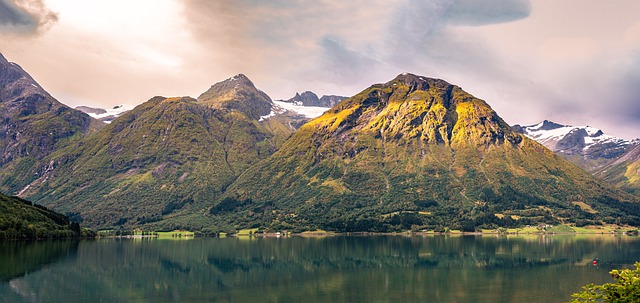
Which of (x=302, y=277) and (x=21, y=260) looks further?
(x=21, y=260)

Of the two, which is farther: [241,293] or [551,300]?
[241,293]

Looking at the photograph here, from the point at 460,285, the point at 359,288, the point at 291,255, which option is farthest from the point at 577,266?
the point at 291,255

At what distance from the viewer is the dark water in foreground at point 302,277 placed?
8200 centimetres

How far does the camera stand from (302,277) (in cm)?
10875

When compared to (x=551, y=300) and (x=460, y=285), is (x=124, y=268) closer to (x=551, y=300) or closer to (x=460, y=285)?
(x=460, y=285)

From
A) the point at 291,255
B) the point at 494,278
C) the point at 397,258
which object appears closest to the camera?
the point at 494,278

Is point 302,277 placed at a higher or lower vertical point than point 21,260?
lower

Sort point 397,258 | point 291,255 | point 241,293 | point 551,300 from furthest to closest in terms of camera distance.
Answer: point 291,255 < point 397,258 < point 241,293 < point 551,300

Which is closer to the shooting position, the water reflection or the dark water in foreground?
the dark water in foreground

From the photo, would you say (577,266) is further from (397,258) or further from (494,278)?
(397,258)

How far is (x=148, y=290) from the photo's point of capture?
3620 inches

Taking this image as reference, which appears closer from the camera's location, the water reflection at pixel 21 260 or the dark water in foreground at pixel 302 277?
the dark water in foreground at pixel 302 277

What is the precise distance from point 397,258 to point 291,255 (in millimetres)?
39034

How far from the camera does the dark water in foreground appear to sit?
82000 mm
